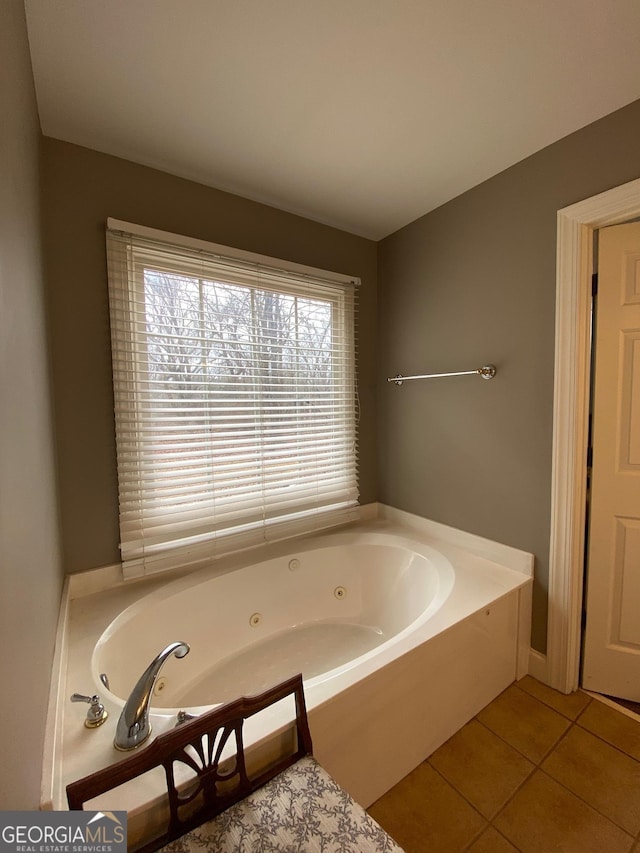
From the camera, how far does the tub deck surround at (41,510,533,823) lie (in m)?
0.98

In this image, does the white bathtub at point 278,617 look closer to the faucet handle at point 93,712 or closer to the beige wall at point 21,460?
the faucet handle at point 93,712

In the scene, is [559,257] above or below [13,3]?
below

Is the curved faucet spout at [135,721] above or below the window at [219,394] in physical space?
below

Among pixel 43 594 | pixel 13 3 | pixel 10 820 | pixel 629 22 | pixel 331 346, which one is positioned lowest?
pixel 10 820

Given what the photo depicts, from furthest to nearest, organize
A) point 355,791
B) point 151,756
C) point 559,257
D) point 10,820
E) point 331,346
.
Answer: point 331,346, point 559,257, point 355,791, point 151,756, point 10,820

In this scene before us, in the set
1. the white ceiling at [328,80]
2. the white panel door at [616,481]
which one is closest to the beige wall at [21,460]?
the white ceiling at [328,80]

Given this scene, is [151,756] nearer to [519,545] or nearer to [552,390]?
[519,545]

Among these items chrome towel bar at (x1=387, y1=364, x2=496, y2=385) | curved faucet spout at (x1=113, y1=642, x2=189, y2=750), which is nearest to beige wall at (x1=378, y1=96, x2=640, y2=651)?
chrome towel bar at (x1=387, y1=364, x2=496, y2=385)

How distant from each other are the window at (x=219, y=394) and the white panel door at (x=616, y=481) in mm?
1291

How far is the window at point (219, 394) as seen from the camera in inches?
62.6

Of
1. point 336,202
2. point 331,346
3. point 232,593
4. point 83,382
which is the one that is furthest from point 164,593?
point 336,202

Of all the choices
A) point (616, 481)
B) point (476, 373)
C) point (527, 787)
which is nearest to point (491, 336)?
A: point (476, 373)

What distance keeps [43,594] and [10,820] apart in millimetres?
539

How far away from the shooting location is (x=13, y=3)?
0.79 metres
